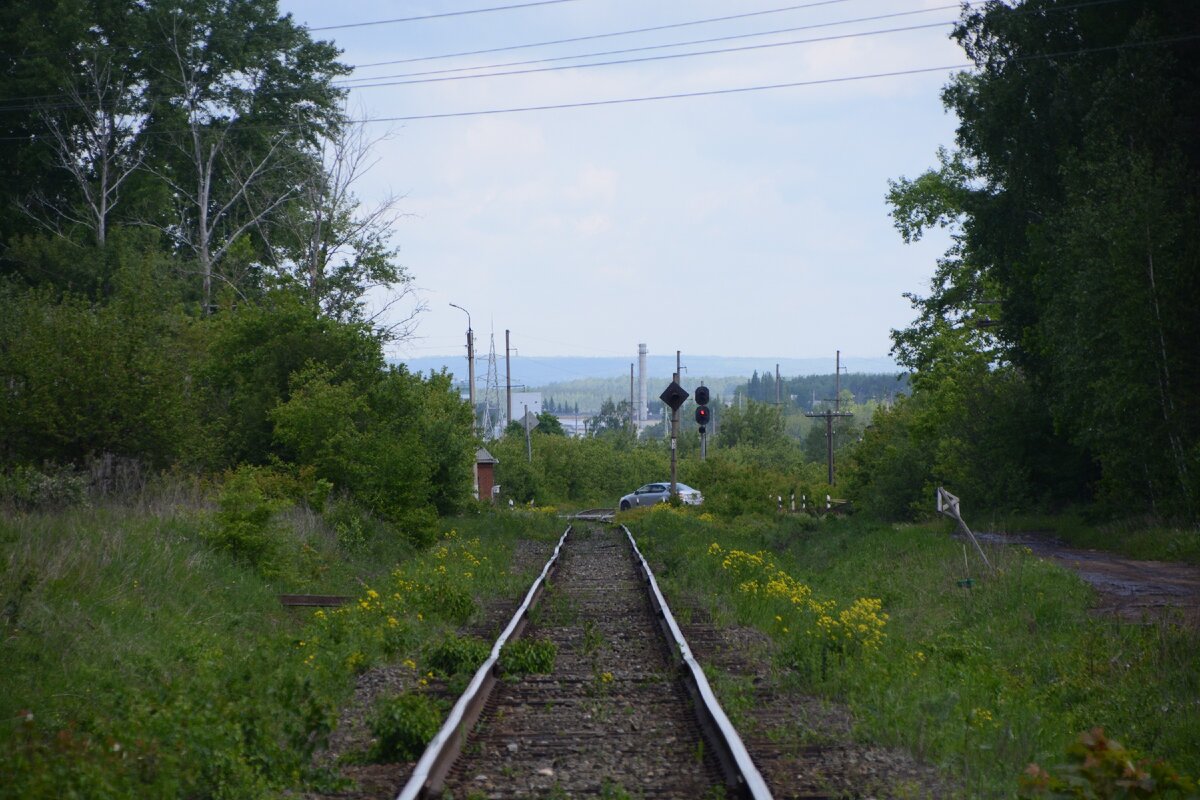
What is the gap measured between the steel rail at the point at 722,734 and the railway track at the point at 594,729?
12 millimetres

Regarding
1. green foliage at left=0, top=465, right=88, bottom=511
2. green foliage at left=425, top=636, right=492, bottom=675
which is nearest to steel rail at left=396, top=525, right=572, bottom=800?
green foliage at left=425, top=636, right=492, bottom=675

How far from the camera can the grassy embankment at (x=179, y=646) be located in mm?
6152

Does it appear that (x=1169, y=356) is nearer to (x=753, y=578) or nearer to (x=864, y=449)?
(x=753, y=578)

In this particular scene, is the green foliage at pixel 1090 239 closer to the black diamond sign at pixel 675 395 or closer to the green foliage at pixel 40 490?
the black diamond sign at pixel 675 395

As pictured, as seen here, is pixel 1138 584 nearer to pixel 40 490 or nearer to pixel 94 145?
pixel 40 490

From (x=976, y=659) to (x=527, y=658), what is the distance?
14.2ft

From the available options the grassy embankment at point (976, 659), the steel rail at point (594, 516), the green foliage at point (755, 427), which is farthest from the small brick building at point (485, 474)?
the green foliage at point (755, 427)

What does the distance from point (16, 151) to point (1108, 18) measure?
3676 centimetres

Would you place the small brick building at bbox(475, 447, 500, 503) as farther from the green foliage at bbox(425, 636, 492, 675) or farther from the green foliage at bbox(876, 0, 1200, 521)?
the green foliage at bbox(425, 636, 492, 675)

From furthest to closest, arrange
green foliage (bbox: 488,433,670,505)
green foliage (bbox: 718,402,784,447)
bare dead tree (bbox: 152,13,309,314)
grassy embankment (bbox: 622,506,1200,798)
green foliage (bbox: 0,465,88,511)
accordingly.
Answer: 1. green foliage (bbox: 718,402,784,447)
2. green foliage (bbox: 488,433,670,505)
3. bare dead tree (bbox: 152,13,309,314)
4. green foliage (bbox: 0,465,88,511)
5. grassy embankment (bbox: 622,506,1200,798)

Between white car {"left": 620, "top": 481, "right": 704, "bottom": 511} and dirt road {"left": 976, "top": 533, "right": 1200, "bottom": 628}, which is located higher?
dirt road {"left": 976, "top": 533, "right": 1200, "bottom": 628}

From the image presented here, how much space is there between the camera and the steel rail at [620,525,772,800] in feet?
20.2

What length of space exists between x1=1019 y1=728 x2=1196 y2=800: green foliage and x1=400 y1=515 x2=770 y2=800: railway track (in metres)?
1.38

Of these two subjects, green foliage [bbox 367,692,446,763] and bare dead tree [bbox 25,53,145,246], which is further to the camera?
bare dead tree [bbox 25,53,145,246]
